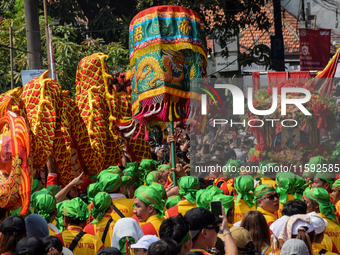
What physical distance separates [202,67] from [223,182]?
1.47 metres

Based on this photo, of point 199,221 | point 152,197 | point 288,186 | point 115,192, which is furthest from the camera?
point 288,186

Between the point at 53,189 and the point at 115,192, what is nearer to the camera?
the point at 115,192

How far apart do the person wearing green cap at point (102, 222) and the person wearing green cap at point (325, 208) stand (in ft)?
5.74

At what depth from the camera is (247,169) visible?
555 cm

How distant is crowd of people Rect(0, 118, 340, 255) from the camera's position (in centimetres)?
306

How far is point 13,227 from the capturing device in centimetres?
353

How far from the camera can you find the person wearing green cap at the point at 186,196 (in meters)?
4.41

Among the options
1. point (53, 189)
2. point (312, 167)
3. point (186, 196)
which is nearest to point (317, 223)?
point (186, 196)

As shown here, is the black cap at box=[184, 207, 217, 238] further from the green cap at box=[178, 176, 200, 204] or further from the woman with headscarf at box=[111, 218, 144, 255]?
the green cap at box=[178, 176, 200, 204]

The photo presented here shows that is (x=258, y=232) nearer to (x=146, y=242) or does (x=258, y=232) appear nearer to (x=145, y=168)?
(x=146, y=242)

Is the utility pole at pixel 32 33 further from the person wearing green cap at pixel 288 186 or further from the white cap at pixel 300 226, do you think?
the white cap at pixel 300 226

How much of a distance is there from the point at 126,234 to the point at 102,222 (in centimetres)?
89

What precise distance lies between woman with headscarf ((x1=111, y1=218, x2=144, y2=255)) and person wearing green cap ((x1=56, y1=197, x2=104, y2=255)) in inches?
14.3

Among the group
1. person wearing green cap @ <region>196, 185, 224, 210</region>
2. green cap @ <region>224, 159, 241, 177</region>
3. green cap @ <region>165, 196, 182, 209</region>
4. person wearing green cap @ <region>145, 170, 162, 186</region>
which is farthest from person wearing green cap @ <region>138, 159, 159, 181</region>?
person wearing green cap @ <region>196, 185, 224, 210</region>
